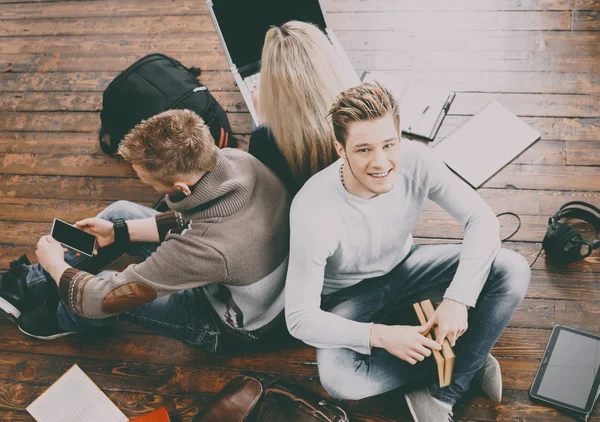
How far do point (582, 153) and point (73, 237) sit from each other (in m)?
2.24

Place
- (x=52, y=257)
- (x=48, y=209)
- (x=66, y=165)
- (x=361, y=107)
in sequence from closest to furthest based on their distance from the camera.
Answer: (x=361, y=107), (x=52, y=257), (x=48, y=209), (x=66, y=165)

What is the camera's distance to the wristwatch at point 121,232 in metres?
2.17

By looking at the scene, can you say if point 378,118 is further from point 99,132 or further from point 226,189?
point 99,132

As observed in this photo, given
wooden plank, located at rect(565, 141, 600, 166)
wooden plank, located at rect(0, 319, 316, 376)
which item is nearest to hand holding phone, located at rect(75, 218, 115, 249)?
wooden plank, located at rect(0, 319, 316, 376)

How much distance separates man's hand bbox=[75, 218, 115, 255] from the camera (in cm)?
212

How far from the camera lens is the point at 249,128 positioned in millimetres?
2730

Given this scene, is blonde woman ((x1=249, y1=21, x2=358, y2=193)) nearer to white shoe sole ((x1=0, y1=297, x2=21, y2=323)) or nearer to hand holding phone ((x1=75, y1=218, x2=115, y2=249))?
hand holding phone ((x1=75, y1=218, x2=115, y2=249))

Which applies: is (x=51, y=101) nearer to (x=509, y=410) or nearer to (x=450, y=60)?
(x=450, y=60)

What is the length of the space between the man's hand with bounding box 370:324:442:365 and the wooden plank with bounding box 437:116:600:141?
119 centimetres

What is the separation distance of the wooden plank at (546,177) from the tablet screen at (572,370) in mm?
675

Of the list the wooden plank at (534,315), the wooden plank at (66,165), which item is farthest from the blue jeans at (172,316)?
the wooden plank at (534,315)

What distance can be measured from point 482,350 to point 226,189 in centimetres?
104

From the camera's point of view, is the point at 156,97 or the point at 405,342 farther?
the point at 156,97

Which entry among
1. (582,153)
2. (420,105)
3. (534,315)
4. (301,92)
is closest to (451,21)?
(420,105)
